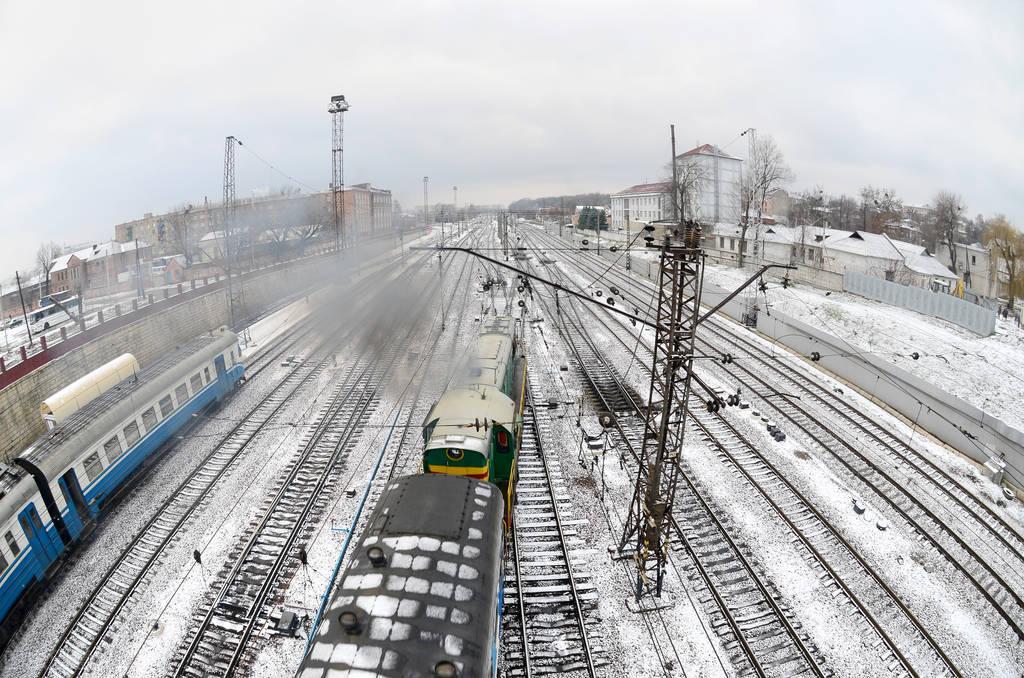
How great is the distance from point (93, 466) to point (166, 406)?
3.73m

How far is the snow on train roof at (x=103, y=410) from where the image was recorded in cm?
1281

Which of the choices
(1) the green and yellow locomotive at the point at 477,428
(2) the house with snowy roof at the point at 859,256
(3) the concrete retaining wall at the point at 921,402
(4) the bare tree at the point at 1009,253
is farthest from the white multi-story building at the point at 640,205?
(1) the green and yellow locomotive at the point at 477,428

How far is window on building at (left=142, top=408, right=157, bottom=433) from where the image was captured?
1653 centimetres

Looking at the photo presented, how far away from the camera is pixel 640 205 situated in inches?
3398

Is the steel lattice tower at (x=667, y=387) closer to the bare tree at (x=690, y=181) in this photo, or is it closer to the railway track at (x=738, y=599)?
the railway track at (x=738, y=599)

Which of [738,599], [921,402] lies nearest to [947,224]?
[921,402]

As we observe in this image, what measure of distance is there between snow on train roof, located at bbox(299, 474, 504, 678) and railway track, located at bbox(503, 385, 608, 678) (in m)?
3.04

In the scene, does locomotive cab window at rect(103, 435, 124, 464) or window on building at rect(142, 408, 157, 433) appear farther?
window on building at rect(142, 408, 157, 433)

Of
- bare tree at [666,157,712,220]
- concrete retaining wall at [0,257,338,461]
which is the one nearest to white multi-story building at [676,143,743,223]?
bare tree at [666,157,712,220]

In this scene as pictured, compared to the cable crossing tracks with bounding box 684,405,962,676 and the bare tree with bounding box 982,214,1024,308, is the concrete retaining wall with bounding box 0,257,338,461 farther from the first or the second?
the bare tree with bounding box 982,214,1024,308

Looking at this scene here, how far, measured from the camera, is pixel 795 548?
13.2 m

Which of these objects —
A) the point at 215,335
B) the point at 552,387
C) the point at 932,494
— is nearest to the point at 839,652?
the point at 932,494

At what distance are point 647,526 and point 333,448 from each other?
11469 millimetres

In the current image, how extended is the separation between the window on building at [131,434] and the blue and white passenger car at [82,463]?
30 mm
